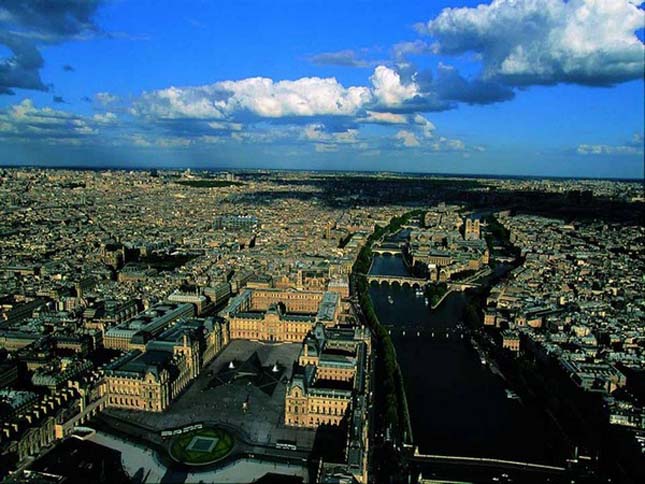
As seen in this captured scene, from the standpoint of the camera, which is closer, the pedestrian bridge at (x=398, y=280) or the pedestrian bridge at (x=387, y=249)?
the pedestrian bridge at (x=398, y=280)

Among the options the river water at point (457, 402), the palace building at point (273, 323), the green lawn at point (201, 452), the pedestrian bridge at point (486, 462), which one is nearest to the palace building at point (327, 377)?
the palace building at point (273, 323)

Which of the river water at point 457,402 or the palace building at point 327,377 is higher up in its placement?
the palace building at point 327,377

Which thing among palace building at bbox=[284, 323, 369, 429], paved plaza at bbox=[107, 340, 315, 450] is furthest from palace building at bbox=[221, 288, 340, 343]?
paved plaza at bbox=[107, 340, 315, 450]

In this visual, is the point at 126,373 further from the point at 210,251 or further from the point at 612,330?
the point at 210,251

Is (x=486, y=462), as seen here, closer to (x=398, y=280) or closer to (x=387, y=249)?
(x=398, y=280)

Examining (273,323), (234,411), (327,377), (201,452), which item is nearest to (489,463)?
(327,377)

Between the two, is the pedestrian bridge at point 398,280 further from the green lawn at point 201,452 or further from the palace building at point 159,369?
the green lawn at point 201,452

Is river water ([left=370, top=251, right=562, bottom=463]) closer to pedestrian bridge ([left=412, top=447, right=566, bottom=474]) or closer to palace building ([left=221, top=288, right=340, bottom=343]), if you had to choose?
pedestrian bridge ([left=412, top=447, right=566, bottom=474])
